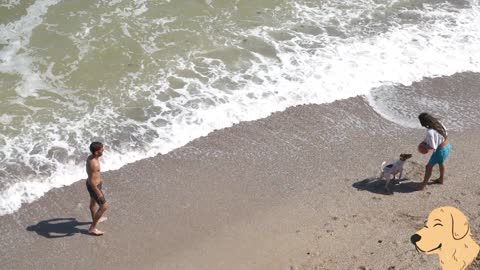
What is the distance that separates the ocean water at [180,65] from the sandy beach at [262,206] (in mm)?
546

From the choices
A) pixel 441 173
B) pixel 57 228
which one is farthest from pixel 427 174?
pixel 57 228

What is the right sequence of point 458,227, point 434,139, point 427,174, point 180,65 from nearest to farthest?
point 458,227, point 434,139, point 427,174, point 180,65

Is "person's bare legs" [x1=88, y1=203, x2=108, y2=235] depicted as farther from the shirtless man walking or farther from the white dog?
the white dog

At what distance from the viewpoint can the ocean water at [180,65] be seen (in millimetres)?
10664

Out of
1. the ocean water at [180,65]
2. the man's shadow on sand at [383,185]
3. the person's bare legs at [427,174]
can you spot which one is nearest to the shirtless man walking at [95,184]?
the ocean water at [180,65]

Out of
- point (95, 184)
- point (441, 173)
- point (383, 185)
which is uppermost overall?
point (95, 184)

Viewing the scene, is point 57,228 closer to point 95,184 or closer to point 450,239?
point 95,184

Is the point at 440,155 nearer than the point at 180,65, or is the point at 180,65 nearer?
the point at 440,155

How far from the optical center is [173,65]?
12711 millimetres

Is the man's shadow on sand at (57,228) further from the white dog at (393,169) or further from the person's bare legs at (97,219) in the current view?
the white dog at (393,169)

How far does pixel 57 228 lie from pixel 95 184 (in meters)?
1.00

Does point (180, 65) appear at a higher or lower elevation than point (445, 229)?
lower

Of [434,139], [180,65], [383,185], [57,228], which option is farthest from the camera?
[180,65]

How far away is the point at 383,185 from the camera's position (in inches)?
379
